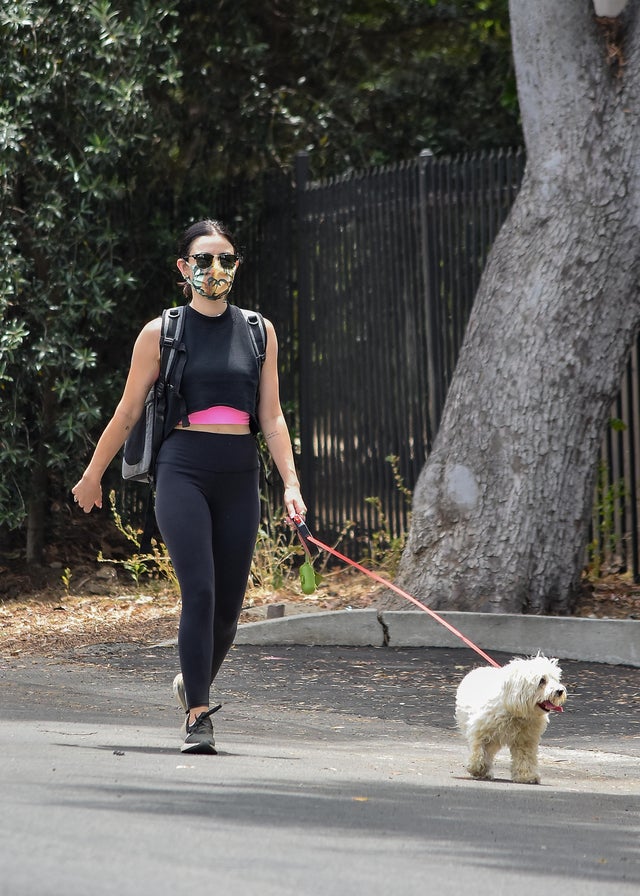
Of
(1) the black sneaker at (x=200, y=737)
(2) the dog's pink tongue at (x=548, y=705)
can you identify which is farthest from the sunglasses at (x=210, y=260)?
(2) the dog's pink tongue at (x=548, y=705)

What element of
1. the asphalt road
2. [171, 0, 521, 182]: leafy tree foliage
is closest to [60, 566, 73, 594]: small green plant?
the asphalt road

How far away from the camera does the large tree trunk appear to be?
9.65 meters

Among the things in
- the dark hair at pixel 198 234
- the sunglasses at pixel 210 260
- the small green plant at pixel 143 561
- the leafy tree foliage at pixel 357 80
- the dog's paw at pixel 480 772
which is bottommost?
the dog's paw at pixel 480 772

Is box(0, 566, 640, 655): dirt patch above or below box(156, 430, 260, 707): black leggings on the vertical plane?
below

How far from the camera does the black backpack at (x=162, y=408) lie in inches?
240

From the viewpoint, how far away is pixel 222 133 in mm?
14312

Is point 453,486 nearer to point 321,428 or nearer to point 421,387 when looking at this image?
point 421,387

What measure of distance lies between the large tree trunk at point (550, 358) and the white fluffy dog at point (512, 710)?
3571 millimetres

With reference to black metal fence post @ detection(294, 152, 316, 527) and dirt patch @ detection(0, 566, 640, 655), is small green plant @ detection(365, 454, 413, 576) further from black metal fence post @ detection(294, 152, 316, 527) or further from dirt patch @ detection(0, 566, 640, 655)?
black metal fence post @ detection(294, 152, 316, 527)

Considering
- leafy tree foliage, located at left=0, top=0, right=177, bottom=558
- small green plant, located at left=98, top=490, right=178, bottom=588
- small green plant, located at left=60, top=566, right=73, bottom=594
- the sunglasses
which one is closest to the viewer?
the sunglasses

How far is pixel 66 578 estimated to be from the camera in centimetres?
1207

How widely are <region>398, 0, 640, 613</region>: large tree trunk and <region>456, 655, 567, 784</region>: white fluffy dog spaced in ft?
11.7

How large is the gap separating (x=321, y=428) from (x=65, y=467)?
2.08 m

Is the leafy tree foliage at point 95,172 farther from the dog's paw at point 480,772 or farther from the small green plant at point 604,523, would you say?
the dog's paw at point 480,772
